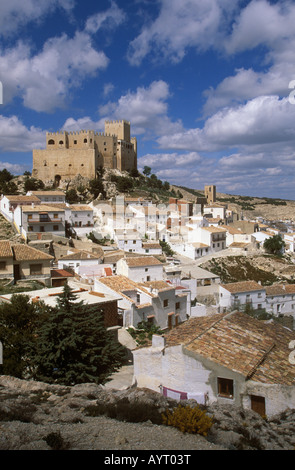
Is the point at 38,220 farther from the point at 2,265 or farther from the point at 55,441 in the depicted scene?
the point at 55,441

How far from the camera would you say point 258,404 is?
749cm


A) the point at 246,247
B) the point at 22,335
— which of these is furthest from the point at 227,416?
the point at 246,247

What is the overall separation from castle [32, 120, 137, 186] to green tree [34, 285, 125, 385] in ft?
142

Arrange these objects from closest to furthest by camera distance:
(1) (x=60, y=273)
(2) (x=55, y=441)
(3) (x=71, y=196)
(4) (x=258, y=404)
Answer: (2) (x=55, y=441) → (4) (x=258, y=404) → (1) (x=60, y=273) → (3) (x=71, y=196)

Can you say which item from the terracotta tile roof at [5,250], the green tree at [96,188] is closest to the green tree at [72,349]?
the terracotta tile roof at [5,250]

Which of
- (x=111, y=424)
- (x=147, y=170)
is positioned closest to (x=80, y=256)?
(x=111, y=424)

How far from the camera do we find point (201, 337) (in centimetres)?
892

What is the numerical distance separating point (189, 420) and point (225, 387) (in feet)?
7.98

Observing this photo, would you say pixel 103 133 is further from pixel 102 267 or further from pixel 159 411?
pixel 159 411

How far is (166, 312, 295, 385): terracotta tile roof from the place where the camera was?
7844 millimetres

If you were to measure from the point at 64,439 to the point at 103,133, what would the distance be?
53.4m

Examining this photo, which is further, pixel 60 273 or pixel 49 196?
pixel 49 196

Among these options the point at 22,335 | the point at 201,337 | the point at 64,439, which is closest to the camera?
the point at 64,439

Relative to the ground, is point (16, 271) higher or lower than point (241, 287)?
higher
